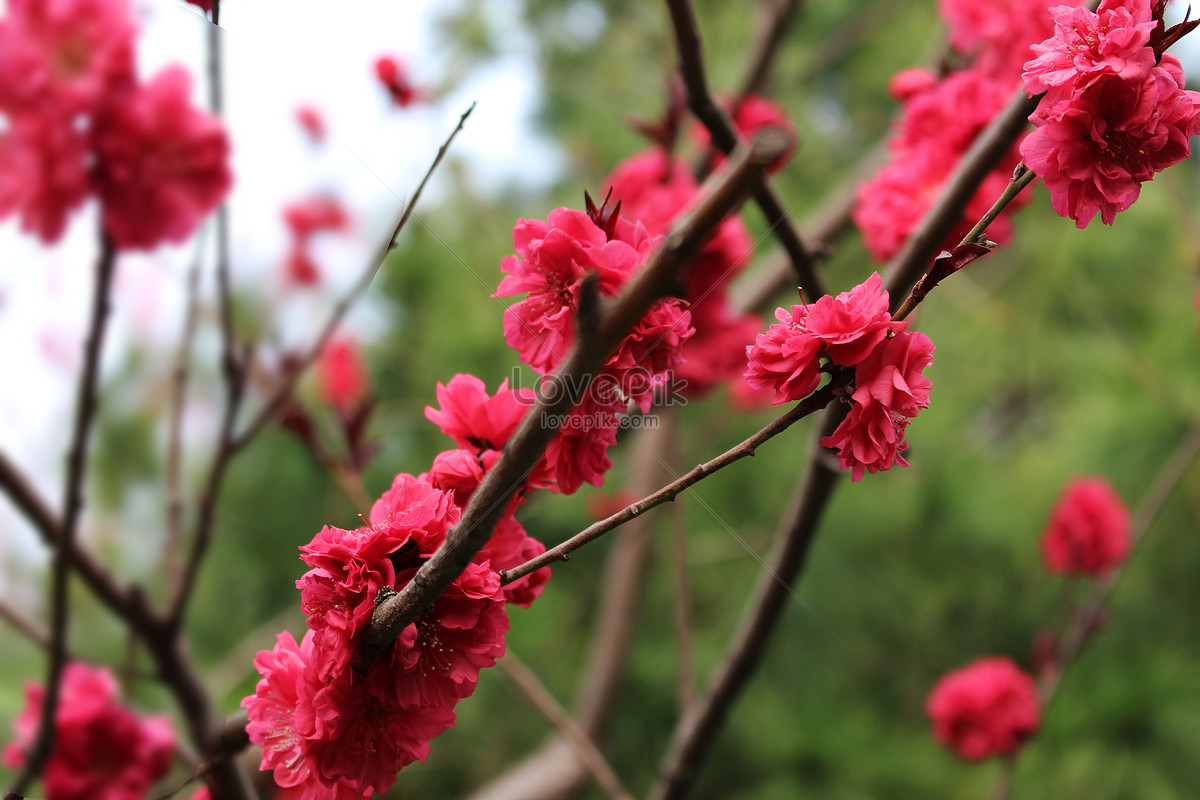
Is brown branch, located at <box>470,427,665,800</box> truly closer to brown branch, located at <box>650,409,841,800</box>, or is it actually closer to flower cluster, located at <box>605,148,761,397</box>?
flower cluster, located at <box>605,148,761,397</box>

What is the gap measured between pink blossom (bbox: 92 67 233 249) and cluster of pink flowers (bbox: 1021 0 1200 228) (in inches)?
13.8

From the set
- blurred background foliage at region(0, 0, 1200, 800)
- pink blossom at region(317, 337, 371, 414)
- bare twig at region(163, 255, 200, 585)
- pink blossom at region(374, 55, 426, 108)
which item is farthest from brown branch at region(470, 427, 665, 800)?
bare twig at region(163, 255, 200, 585)

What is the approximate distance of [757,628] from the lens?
587 millimetres

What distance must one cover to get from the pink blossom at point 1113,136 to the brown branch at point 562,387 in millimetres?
143

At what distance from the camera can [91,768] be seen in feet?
1.34

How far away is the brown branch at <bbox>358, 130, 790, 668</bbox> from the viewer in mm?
204

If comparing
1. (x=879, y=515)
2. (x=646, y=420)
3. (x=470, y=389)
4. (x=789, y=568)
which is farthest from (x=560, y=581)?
(x=470, y=389)

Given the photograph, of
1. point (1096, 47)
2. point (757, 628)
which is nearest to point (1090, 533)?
point (757, 628)

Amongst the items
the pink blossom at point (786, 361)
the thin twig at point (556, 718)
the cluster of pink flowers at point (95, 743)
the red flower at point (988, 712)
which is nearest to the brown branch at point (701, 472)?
the pink blossom at point (786, 361)

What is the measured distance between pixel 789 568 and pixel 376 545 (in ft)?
1.24

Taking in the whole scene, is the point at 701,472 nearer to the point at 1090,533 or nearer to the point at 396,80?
the point at 396,80

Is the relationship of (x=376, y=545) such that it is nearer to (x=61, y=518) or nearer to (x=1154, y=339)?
(x=61, y=518)

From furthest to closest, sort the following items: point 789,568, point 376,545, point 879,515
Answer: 1. point 879,515
2. point 789,568
3. point 376,545

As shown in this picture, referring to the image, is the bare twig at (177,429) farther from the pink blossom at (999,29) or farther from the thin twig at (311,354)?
the pink blossom at (999,29)
